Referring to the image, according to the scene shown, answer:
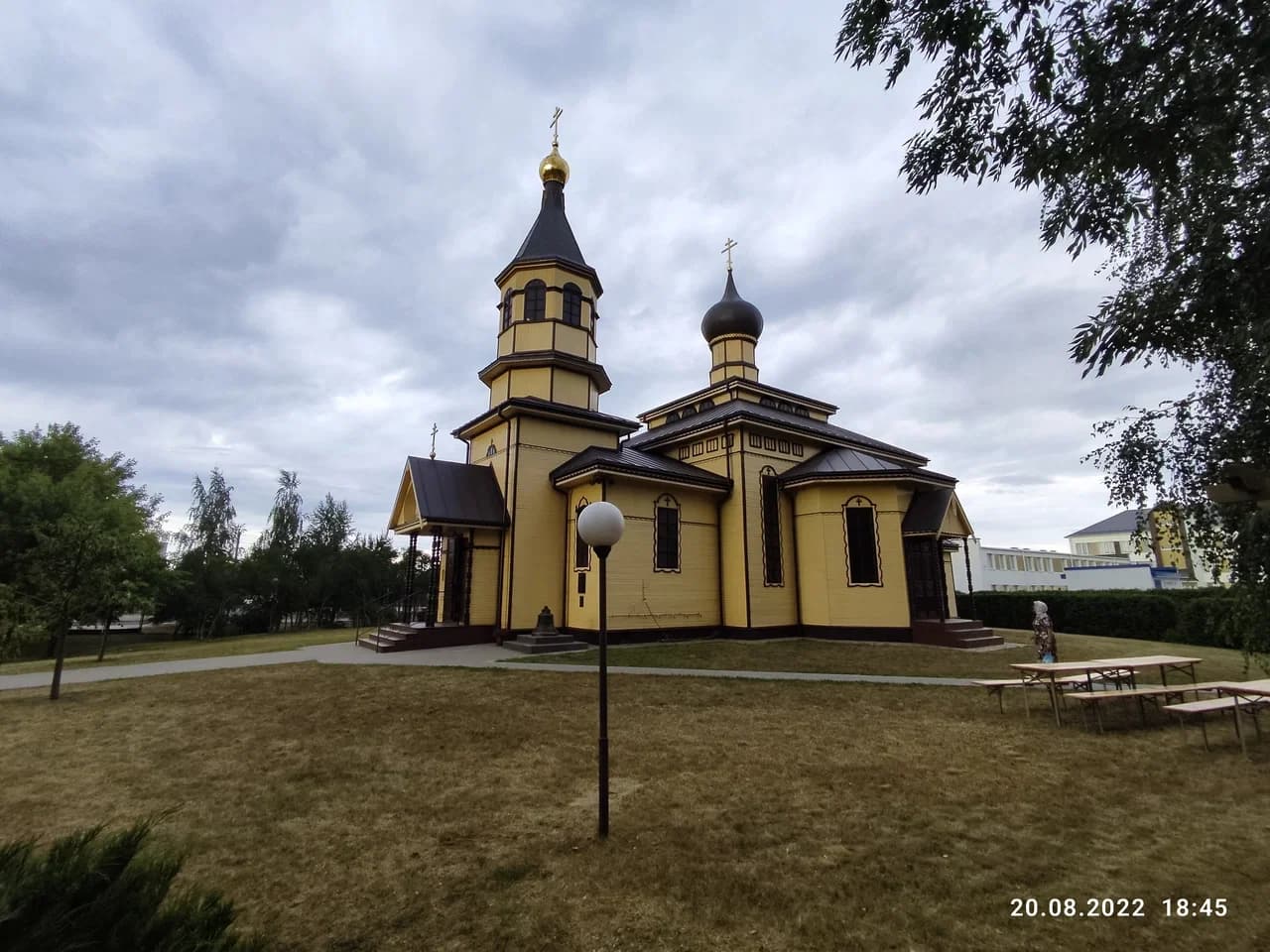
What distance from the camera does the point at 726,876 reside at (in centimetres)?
367

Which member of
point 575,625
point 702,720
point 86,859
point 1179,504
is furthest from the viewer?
point 575,625

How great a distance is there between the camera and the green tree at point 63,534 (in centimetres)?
955

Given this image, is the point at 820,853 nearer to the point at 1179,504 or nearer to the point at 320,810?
the point at 320,810

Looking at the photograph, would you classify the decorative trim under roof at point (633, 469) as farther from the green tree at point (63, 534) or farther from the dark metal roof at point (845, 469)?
the green tree at point (63, 534)

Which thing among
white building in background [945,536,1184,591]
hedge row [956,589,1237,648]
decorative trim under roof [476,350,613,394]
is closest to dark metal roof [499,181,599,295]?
decorative trim under roof [476,350,613,394]

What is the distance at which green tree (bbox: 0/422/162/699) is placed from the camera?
9547 millimetres

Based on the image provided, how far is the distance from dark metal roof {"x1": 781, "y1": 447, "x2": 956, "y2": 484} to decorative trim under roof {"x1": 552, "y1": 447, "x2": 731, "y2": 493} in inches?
86.6

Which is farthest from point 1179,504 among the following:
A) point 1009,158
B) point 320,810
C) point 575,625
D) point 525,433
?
point 525,433

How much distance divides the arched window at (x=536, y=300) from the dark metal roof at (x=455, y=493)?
4939mm

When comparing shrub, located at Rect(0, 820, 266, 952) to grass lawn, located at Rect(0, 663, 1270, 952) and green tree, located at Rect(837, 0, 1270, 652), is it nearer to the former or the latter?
grass lawn, located at Rect(0, 663, 1270, 952)

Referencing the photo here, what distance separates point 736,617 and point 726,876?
12846 mm

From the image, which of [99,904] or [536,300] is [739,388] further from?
[99,904]

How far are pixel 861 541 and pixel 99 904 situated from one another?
16.7 m

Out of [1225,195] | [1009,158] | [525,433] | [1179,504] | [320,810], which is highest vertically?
[525,433]
